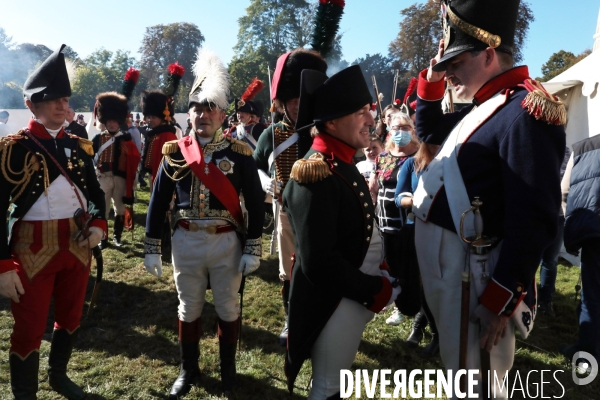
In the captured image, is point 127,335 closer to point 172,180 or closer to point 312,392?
point 172,180

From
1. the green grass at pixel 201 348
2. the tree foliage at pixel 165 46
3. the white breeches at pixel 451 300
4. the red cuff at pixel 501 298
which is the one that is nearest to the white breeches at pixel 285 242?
the green grass at pixel 201 348

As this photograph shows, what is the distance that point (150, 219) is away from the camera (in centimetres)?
340

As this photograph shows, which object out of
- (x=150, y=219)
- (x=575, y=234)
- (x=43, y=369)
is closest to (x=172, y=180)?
(x=150, y=219)

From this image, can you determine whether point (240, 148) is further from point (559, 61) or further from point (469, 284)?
point (559, 61)

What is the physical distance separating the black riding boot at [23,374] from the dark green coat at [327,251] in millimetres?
1881

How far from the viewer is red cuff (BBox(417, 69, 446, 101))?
7.70ft

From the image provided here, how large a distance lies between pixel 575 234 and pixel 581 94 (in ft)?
16.6

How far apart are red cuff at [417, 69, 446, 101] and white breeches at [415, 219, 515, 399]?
0.73 m

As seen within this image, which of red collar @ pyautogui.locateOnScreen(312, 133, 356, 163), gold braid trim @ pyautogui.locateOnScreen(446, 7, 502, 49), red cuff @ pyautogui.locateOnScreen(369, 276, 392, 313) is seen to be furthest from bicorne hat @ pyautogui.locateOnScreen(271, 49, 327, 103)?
red cuff @ pyautogui.locateOnScreen(369, 276, 392, 313)

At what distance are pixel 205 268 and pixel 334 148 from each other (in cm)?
155

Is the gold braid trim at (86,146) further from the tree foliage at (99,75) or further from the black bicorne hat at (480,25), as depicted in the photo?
the tree foliage at (99,75)

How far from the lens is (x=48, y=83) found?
3.14 meters

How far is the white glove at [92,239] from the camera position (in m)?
3.24

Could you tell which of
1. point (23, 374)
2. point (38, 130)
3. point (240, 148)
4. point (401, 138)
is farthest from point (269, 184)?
point (23, 374)
